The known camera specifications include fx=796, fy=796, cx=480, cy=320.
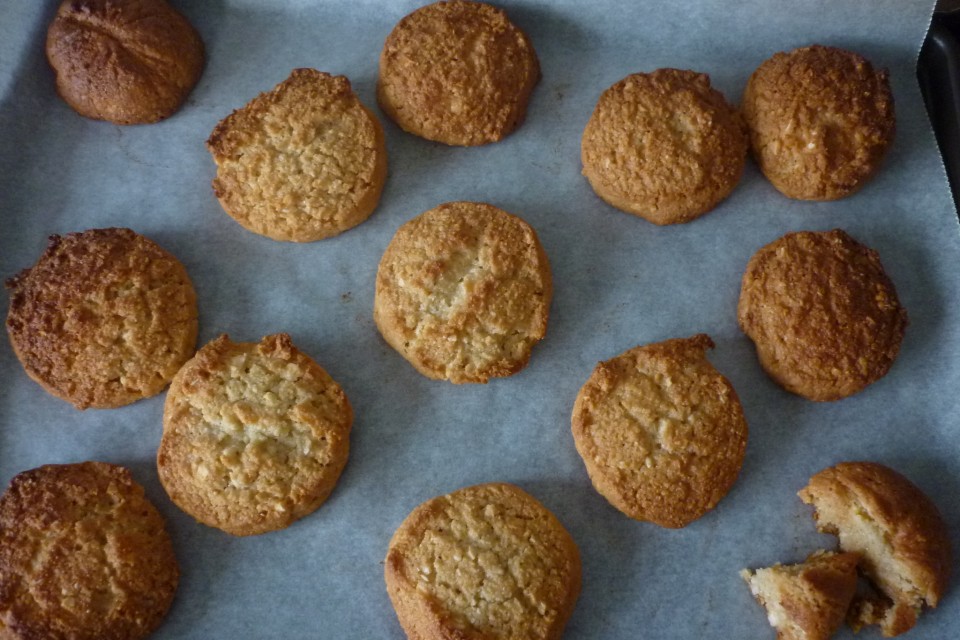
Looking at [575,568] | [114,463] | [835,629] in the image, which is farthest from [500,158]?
[835,629]

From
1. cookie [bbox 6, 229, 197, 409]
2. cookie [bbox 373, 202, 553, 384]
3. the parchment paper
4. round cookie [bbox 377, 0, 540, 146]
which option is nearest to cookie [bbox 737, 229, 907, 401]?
the parchment paper

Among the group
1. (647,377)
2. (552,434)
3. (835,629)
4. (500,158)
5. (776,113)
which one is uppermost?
(776,113)

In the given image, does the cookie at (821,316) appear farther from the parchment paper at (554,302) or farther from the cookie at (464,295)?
the cookie at (464,295)

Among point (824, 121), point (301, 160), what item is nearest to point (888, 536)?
point (824, 121)

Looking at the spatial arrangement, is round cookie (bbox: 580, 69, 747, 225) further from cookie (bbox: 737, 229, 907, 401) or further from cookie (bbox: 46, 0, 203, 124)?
cookie (bbox: 46, 0, 203, 124)

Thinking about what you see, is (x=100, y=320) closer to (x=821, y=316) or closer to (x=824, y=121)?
(x=821, y=316)

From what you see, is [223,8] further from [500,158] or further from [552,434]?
[552,434]
